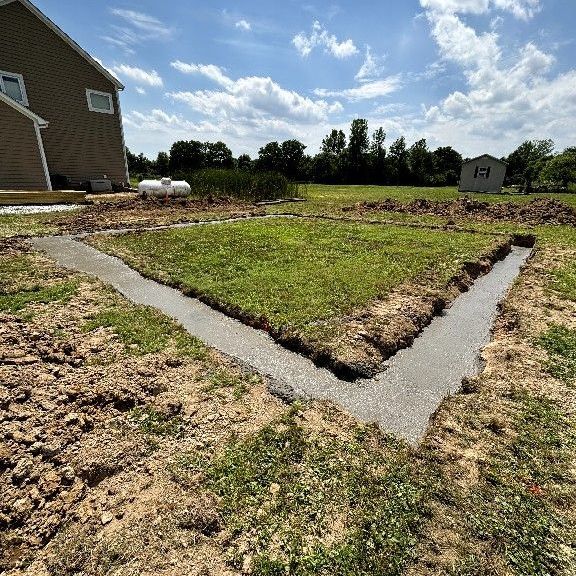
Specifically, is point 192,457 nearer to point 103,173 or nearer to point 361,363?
point 361,363

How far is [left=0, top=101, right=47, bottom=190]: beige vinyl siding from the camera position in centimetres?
1463

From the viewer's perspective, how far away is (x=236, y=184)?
20.7 meters

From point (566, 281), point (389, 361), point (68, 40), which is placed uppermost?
point (68, 40)

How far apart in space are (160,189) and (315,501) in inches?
734

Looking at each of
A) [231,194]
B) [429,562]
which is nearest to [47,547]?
[429,562]

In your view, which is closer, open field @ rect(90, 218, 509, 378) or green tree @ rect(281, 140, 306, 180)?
open field @ rect(90, 218, 509, 378)

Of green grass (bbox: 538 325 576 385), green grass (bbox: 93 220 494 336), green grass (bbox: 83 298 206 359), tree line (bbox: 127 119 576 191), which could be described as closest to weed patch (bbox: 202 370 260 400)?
green grass (bbox: 83 298 206 359)

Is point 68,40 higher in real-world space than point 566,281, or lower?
higher

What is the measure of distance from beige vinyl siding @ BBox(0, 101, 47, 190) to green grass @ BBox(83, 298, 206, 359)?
15.2 metres

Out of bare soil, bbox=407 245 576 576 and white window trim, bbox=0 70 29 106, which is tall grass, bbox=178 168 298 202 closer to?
white window trim, bbox=0 70 29 106

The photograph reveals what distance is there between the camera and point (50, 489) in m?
2.21

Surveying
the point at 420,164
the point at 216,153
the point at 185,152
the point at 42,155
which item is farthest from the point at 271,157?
the point at 42,155

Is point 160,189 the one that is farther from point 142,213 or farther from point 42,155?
point 42,155

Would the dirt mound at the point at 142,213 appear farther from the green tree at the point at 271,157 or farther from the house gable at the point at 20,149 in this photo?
the green tree at the point at 271,157
